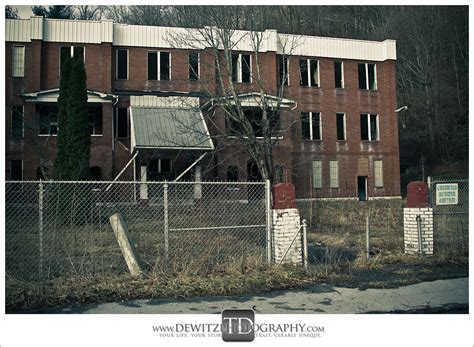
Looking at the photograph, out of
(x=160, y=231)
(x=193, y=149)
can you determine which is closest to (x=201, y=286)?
(x=160, y=231)

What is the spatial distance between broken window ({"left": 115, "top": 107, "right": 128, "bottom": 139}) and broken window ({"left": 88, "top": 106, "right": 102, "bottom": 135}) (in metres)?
0.79

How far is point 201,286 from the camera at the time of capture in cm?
586

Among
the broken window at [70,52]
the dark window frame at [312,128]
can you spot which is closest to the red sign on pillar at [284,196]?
the broken window at [70,52]

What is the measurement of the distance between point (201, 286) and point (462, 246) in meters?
5.17

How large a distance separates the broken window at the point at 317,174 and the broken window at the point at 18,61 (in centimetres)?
1525

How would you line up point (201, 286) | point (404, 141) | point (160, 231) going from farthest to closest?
point (404, 141) < point (160, 231) < point (201, 286)

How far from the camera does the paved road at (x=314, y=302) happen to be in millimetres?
5184

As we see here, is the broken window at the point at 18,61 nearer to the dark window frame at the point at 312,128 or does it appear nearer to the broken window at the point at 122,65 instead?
the broken window at the point at 122,65

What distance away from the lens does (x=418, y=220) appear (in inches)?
320

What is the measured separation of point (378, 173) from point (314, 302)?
22049 millimetres

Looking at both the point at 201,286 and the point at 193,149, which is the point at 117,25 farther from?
the point at 201,286

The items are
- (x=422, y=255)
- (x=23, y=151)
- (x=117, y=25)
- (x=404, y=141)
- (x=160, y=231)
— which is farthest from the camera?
(x=404, y=141)

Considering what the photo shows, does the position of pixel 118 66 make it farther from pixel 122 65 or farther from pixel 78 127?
pixel 78 127
